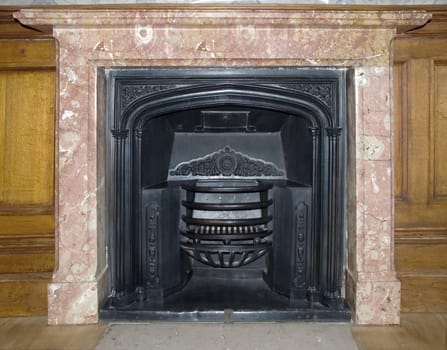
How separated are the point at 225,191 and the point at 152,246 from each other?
44 centimetres

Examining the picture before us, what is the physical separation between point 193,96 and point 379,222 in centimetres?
100

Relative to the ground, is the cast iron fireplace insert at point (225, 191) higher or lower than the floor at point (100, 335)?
higher

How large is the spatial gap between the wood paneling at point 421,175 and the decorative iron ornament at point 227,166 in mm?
633

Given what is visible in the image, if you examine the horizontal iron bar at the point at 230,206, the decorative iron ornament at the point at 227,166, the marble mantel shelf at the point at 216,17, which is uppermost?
the marble mantel shelf at the point at 216,17

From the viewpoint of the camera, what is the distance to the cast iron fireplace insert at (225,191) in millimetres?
1849

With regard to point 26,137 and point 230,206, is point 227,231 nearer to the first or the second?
point 230,206

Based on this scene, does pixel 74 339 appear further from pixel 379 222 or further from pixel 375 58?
pixel 375 58

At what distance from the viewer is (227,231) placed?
78.1 inches

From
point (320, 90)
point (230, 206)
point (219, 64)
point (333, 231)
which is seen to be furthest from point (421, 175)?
point (219, 64)

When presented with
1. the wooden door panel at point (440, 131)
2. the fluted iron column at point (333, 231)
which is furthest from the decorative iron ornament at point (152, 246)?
the wooden door panel at point (440, 131)

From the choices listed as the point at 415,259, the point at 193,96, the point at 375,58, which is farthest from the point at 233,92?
the point at 415,259

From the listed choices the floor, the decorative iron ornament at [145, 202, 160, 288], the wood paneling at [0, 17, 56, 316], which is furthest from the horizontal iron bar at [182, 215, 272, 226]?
the wood paneling at [0, 17, 56, 316]

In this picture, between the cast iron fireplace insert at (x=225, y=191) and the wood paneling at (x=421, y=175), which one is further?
the wood paneling at (x=421, y=175)

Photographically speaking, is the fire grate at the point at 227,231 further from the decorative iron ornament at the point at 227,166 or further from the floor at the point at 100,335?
the floor at the point at 100,335
